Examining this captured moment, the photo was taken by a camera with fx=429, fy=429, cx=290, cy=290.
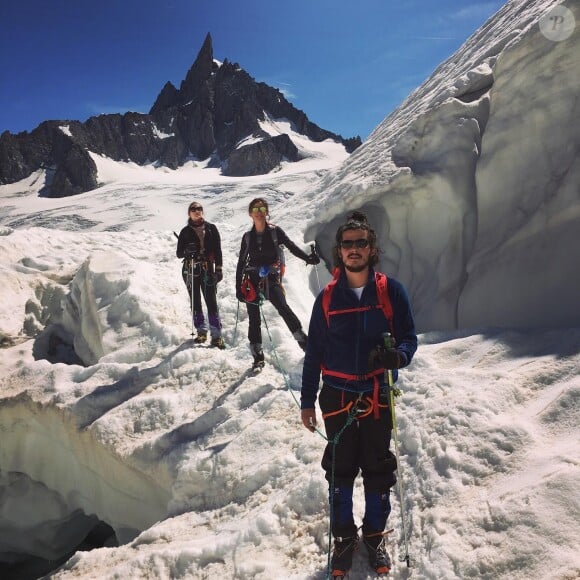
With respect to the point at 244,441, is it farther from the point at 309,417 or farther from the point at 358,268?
the point at 358,268

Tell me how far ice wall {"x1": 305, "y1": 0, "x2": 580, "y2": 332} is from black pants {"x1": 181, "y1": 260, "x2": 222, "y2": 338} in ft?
9.29

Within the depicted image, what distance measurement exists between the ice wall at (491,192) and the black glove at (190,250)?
295cm

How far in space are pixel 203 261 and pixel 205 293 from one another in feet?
1.51

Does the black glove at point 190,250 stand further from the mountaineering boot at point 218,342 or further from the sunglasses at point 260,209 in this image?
the sunglasses at point 260,209

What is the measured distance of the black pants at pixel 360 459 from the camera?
2.59 m

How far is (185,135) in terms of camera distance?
115 meters

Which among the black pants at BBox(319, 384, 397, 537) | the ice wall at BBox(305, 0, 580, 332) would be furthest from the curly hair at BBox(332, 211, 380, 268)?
the ice wall at BBox(305, 0, 580, 332)

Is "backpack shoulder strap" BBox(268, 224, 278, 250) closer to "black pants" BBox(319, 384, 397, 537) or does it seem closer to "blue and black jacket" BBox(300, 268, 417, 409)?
"blue and black jacket" BBox(300, 268, 417, 409)

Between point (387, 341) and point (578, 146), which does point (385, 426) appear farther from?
point (578, 146)

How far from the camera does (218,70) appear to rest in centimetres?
12631

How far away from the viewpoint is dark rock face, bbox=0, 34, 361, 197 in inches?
3541

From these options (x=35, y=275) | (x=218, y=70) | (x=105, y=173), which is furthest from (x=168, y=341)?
(x=218, y=70)

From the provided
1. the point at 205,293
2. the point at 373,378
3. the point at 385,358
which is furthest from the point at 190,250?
the point at 385,358

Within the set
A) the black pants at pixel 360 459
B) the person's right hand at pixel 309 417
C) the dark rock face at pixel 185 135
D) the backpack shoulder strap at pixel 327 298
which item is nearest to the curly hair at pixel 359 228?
the backpack shoulder strap at pixel 327 298
